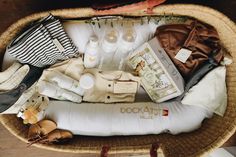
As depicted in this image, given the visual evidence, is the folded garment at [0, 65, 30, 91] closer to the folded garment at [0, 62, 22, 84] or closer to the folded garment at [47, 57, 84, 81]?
the folded garment at [0, 62, 22, 84]

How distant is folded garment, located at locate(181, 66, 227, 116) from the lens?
1370mm

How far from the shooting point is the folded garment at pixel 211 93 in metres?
1.37

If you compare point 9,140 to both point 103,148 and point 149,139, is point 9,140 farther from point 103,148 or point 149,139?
point 149,139

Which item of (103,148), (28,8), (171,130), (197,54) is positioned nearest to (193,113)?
(171,130)

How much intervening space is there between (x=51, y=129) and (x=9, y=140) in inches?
17.3

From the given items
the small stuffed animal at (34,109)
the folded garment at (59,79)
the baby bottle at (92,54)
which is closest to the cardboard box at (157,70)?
the baby bottle at (92,54)

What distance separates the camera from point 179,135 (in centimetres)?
145

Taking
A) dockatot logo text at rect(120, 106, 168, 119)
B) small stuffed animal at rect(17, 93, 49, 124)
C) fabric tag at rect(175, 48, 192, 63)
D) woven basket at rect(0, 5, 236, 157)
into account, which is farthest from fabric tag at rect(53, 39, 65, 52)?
fabric tag at rect(175, 48, 192, 63)

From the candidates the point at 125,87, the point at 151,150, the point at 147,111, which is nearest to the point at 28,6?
the point at 125,87

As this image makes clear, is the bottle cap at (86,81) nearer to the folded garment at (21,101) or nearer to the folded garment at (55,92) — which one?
the folded garment at (55,92)

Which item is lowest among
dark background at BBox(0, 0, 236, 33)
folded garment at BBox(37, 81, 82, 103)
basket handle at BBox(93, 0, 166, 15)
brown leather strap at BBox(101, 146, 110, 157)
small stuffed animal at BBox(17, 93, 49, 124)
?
brown leather strap at BBox(101, 146, 110, 157)

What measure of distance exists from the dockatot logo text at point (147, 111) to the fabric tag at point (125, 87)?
80 mm

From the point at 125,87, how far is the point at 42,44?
1.29 ft

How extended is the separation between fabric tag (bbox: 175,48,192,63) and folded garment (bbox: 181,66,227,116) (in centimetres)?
11
